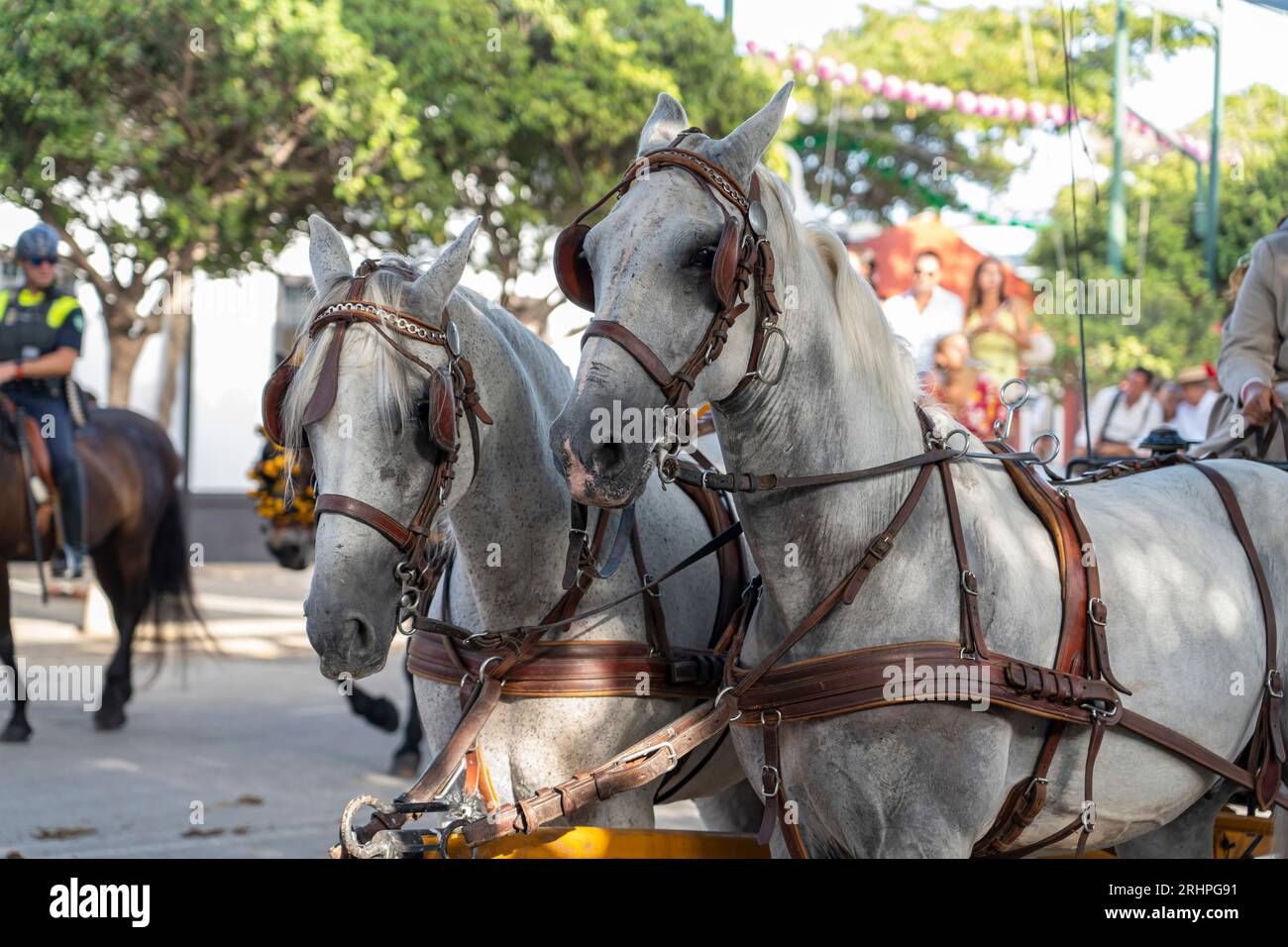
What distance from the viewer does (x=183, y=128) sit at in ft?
37.0

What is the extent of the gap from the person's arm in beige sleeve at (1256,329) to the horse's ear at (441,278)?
2.27m

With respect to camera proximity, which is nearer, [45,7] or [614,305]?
[614,305]

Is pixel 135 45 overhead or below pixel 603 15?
below

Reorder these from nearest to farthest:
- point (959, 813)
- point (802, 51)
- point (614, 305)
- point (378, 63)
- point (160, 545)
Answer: point (614, 305) < point (959, 813) < point (160, 545) < point (378, 63) < point (802, 51)

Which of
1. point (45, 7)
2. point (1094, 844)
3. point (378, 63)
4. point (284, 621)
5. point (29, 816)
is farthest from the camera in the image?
point (284, 621)

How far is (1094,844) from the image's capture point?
2.80m

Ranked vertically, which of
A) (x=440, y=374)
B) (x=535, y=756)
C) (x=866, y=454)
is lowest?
(x=535, y=756)

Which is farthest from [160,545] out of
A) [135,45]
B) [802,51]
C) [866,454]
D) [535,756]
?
[802,51]

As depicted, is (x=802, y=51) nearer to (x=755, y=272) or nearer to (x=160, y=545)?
(x=160, y=545)

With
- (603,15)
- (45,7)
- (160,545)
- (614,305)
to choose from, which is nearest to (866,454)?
(614,305)

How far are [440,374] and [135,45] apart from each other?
9269mm

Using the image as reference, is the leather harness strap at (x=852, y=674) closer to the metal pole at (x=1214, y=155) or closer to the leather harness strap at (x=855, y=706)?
the leather harness strap at (x=855, y=706)

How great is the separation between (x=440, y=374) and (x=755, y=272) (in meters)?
0.70

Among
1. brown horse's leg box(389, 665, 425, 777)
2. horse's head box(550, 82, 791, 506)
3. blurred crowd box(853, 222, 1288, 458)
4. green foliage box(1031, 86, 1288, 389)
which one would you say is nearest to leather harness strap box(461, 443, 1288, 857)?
horse's head box(550, 82, 791, 506)
